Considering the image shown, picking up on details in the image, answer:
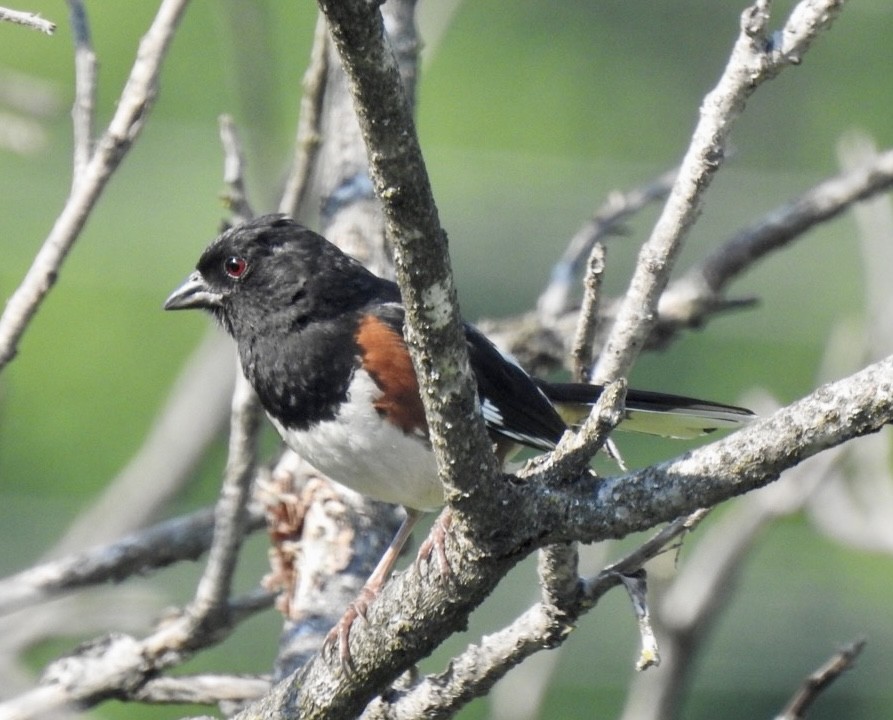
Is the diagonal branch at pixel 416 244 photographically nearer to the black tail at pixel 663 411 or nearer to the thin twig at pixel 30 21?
the thin twig at pixel 30 21

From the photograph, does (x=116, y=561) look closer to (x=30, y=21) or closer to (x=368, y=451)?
(x=368, y=451)

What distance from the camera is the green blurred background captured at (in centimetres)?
670

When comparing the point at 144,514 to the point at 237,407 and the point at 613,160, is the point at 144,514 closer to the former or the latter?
the point at 237,407

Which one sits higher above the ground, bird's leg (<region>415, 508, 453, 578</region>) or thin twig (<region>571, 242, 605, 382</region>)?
thin twig (<region>571, 242, 605, 382</region>)

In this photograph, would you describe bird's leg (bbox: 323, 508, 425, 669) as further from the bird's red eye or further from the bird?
the bird's red eye

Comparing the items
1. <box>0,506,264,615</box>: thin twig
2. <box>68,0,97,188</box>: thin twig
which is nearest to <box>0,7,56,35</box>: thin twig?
<box>68,0,97,188</box>: thin twig

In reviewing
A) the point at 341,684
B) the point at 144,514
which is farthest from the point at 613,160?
the point at 341,684

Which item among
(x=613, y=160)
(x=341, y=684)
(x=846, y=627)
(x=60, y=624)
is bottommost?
(x=341, y=684)

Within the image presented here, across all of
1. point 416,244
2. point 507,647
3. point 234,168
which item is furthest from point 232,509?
point 416,244

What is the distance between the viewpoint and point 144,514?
124 inches

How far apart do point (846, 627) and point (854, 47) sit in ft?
18.0

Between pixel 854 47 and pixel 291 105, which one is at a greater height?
pixel 854 47

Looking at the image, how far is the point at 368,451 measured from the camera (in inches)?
96.3

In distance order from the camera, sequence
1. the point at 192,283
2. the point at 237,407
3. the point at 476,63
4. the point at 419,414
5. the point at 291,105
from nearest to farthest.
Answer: the point at 419,414
the point at 237,407
the point at 192,283
the point at 291,105
the point at 476,63
